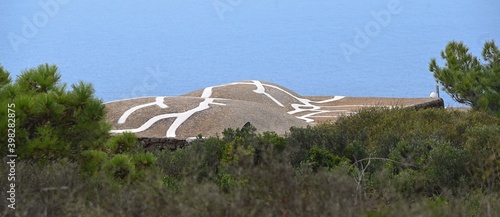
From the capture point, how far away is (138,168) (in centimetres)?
658

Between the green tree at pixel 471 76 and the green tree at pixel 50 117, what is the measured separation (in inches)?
433

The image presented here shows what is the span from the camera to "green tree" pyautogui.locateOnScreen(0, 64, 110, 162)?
19.7 ft

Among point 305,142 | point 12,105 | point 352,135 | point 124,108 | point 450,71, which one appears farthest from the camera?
point 450,71

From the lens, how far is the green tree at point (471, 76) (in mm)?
16312

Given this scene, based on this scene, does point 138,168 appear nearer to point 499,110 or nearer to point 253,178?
point 253,178

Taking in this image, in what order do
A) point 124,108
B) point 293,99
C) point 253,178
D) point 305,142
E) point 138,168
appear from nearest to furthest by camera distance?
1. point 253,178
2. point 138,168
3. point 305,142
4. point 124,108
5. point 293,99

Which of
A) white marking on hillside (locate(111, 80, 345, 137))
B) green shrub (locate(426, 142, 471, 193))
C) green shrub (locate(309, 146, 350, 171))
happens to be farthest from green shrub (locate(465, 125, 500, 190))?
white marking on hillside (locate(111, 80, 345, 137))

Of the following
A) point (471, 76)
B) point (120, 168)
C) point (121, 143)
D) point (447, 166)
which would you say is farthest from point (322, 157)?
point (471, 76)

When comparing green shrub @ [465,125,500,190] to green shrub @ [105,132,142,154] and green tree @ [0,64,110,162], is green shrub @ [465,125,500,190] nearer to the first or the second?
green shrub @ [105,132,142,154]

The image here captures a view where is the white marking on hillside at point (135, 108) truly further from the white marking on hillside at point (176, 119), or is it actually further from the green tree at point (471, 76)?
the green tree at point (471, 76)

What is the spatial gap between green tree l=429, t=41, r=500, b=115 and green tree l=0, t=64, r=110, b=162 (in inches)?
433

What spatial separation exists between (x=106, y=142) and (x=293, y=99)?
40.0 ft

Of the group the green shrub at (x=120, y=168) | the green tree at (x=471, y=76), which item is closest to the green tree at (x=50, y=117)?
the green shrub at (x=120, y=168)

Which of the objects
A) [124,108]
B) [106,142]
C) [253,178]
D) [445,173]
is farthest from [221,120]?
[253,178]
